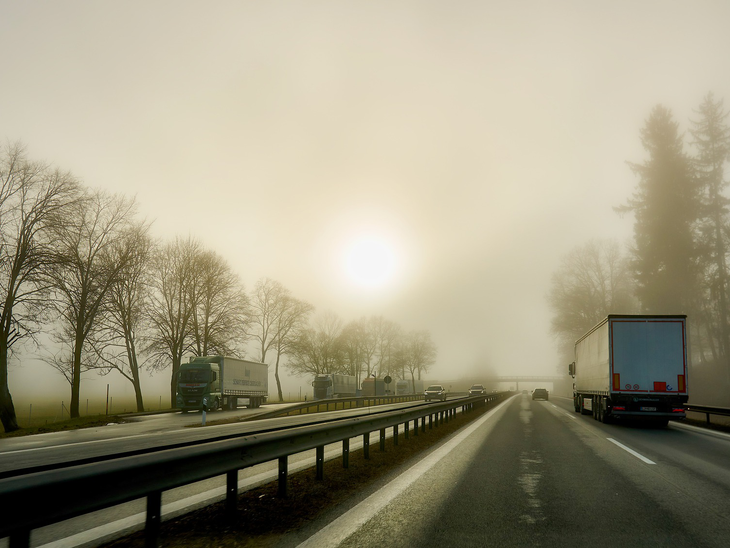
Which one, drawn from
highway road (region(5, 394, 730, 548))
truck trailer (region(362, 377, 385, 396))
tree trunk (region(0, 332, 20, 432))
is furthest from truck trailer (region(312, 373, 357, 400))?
highway road (region(5, 394, 730, 548))

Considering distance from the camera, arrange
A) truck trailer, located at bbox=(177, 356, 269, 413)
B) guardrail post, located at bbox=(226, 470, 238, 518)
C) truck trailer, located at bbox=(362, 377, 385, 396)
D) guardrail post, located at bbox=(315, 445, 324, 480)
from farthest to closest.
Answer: truck trailer, located at bbox=(362, 377, 385, 396) < truck trailer, located at bbox=(177, 356, 269, 413) < guardrail post, located at bbox=(315, 445, 324, 480) < guardrail post, located at bbox=(226, 470, 238, 518)

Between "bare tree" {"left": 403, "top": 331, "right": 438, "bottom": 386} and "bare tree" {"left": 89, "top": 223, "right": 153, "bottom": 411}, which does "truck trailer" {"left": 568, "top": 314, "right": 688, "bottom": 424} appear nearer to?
"bare tree" {"left": 89, "top": 223, "right": 153, "bottom": 411}

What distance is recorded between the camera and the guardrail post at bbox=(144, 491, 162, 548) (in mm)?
4297

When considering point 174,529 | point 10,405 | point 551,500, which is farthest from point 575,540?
point 10,405

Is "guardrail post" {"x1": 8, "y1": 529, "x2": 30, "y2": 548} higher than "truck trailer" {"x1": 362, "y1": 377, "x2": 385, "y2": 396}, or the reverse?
"guardrail post" {"x1": 8, "y1": 529, "x2": 30, "y2": 548}

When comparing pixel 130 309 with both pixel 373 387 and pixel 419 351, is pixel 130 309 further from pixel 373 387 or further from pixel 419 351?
pixel 419 351

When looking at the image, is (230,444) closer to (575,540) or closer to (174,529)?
(174,529)

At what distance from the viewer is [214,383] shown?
124 feet

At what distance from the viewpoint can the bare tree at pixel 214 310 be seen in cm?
4469

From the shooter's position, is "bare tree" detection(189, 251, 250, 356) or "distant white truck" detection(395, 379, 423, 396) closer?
"bare tree" detection(189, 251, 250, 356)

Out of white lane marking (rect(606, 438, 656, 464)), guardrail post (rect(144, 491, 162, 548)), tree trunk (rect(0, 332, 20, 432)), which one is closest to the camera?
guardrail post (rect(144, 491, 162, 548))

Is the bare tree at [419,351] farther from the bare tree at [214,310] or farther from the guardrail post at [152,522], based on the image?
the guardrail post at [152,522]

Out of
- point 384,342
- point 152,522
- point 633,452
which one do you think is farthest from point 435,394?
point 152,522

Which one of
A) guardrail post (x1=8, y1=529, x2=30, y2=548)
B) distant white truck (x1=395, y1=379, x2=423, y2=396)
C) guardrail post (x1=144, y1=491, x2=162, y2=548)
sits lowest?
distant white truck (x1=395, y1=379, x2=423, y2=396)
